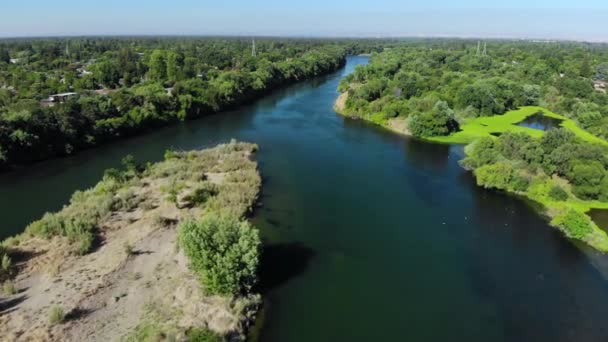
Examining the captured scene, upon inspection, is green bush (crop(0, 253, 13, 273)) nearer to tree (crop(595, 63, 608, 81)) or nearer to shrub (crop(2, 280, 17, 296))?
shrub (crop(2, 280, 17, 296))

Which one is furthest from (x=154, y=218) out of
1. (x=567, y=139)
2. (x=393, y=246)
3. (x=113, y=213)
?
(x=567, y=139)

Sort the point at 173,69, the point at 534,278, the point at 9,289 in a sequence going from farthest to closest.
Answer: the point at 173,69, the point at 534,278, the point at 9,289

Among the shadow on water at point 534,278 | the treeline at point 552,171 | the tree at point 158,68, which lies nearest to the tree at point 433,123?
the treeline at point 552,171

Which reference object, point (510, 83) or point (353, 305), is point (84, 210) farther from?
point (510, 83)

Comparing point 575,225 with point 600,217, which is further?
point 600,217

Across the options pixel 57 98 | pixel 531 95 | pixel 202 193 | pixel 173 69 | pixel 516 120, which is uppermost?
pixel 173 69

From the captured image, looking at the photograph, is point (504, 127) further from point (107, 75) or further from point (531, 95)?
point (107, 75)

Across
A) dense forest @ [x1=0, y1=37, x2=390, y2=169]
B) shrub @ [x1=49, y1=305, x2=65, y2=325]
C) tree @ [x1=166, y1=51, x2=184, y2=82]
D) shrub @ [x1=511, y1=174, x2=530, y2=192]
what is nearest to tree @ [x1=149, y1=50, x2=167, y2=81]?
dense forest @ [x1=0, y1=37, x2=390, y2=169]

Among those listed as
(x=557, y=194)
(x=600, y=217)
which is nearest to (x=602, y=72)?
(x=557, y=194)
